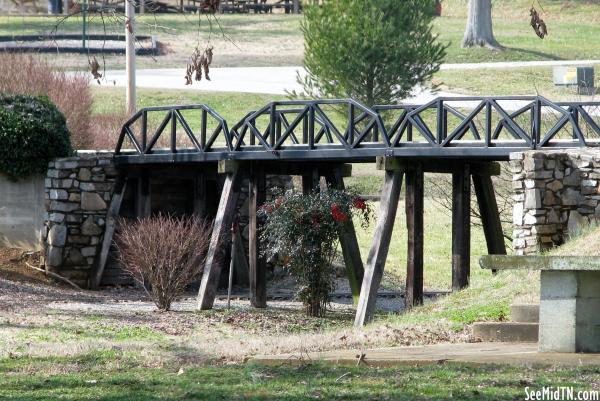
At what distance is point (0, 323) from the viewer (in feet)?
62.1

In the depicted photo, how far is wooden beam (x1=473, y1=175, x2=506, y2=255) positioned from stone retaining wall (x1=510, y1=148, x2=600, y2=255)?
10.3 feet

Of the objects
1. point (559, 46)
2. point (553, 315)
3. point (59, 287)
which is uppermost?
point (559, 46)

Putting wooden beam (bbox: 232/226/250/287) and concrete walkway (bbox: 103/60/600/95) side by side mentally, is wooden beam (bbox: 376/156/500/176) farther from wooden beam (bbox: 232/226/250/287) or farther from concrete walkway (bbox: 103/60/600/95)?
concrete walkway (bbox: 103/60/600/95)

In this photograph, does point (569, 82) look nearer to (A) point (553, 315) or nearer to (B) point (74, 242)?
(B) point (74, 242)

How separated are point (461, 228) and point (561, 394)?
12338 mm

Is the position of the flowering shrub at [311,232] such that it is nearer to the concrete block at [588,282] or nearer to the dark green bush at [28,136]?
the dark green bush at [28,136]

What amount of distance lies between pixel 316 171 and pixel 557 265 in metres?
12.4

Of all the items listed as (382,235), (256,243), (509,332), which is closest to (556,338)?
(509,332)

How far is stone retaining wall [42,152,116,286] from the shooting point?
26.8 meters

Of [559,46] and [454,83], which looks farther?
[559,46]

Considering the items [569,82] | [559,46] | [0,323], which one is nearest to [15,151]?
[0,323]

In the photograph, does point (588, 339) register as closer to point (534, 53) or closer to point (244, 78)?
point (244, 78)

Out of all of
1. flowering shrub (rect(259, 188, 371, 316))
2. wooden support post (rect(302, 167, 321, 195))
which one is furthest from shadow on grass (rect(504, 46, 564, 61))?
flowering shrub (rect(259, 188, 371, 316))

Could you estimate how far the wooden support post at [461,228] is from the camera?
22.0 metres
